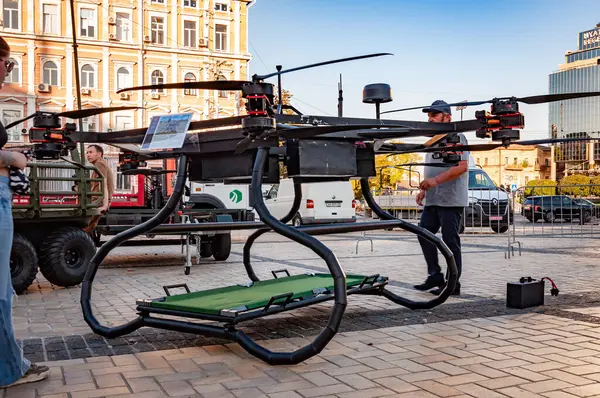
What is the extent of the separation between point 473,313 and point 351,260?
19.9ft

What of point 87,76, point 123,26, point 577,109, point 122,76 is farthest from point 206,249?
point 577,109

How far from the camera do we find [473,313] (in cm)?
613

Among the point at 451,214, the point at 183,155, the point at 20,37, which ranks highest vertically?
the point at 20,37

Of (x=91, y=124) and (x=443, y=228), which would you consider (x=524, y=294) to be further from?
(x=91, y=124)

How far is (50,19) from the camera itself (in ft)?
155

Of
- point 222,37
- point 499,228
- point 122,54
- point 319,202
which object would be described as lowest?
point 499,228

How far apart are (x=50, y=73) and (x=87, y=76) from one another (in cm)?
258

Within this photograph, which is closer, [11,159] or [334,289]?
[11,159]

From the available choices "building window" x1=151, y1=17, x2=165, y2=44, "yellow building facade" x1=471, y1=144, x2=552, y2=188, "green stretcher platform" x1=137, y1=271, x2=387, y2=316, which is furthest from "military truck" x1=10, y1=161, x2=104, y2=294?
"yellow building facade" x1=471, y1=144, x2=552, y2=188

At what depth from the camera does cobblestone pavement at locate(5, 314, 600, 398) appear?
3.73 meters

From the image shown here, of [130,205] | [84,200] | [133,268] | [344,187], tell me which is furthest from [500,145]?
A: [344,187]

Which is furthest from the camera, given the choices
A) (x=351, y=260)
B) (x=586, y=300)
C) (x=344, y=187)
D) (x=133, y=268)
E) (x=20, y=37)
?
(x=20, y=37)

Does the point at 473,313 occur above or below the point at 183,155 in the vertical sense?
below

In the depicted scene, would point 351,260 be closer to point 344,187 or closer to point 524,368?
point 524,368
